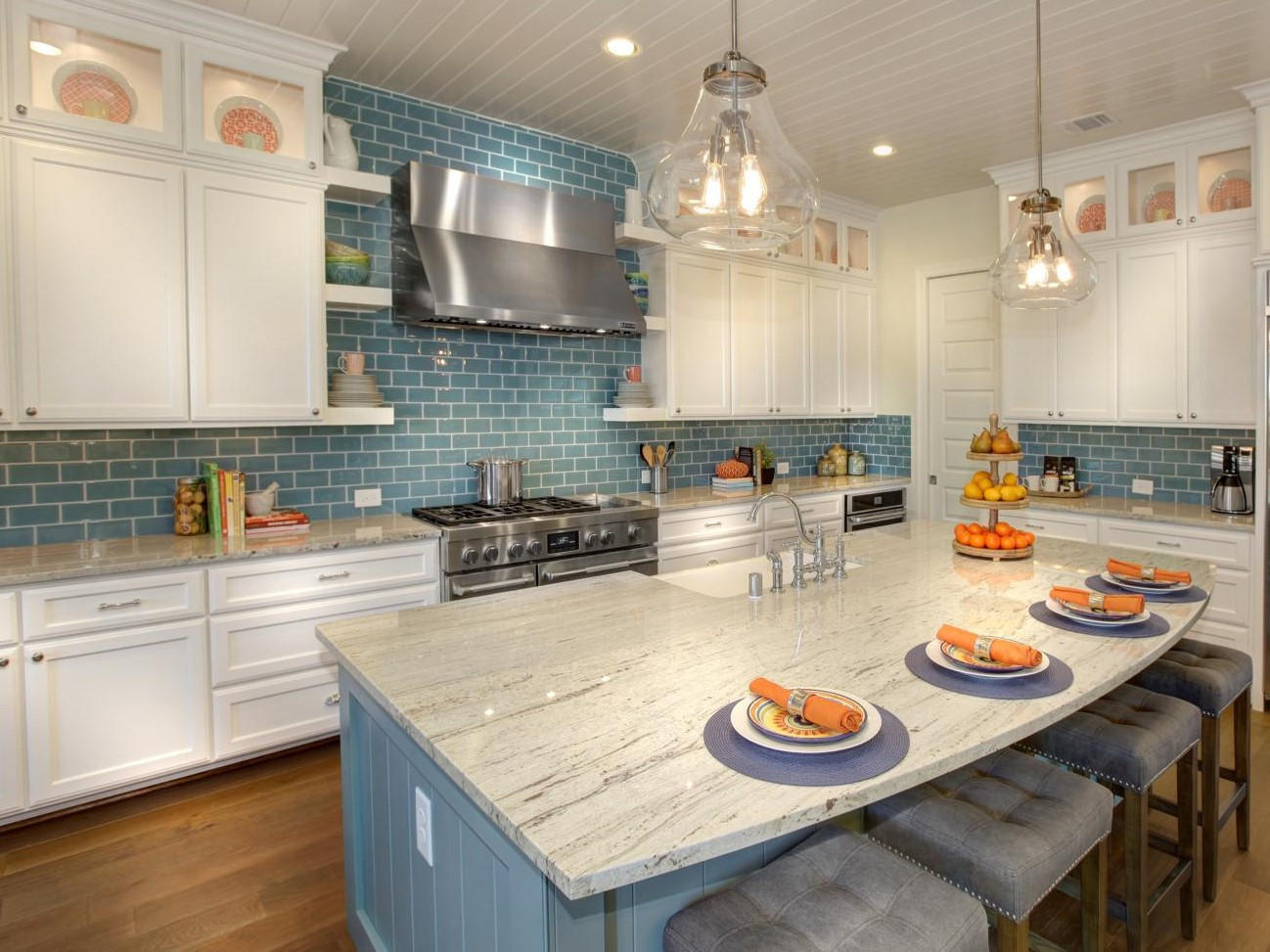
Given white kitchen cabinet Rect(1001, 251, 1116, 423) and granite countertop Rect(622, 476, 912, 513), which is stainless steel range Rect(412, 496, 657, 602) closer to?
granite countertop Rect(622, 476, 912, 513)

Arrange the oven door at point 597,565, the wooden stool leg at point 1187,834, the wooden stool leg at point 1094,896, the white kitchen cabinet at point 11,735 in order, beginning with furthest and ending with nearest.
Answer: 1. the oven door at point 597,565
2. the white kitchen cabinet at point 11,735
3. the wooden stool leg at point 1187,834
4. the wooden stool leg at point 1094,896

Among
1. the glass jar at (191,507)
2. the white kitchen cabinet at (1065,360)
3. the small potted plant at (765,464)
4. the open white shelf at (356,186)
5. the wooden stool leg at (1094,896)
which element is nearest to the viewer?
the wooden stool leg at (1094,896)

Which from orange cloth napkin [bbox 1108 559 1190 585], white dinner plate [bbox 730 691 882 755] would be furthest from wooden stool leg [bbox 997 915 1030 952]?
orange cloth napkin [bbox 1108 559 1190 585]

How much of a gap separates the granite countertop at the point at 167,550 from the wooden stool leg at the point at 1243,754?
2.92 meters

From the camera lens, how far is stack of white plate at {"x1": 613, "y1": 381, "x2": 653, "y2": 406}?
433cm

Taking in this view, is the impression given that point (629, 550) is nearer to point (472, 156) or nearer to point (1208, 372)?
point (472, 156)

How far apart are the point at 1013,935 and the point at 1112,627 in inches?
33.8

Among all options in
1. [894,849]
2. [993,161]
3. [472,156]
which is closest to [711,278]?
[472,156]

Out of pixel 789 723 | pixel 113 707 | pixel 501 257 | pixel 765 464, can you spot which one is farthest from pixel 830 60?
pixel 113 707

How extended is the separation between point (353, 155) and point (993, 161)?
360 cm

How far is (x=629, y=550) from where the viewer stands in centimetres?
379

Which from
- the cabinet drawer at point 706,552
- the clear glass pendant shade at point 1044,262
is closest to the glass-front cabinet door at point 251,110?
the cabinet drawer at point 706,552

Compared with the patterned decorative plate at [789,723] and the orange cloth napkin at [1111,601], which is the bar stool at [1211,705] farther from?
the patterned decorative plate at [789,723]

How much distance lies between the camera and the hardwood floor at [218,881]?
2.08 metres
